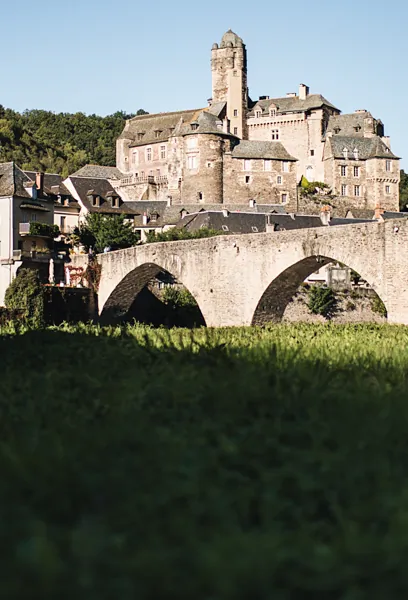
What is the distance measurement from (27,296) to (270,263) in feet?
45.8

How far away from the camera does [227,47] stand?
277 ft

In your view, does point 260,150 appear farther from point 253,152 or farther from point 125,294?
point 125,294

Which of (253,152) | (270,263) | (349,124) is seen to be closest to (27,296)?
(270,263)

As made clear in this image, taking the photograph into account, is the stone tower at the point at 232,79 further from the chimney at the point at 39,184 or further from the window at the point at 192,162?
the chimney at the point at 39,184

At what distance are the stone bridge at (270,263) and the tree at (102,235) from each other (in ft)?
54.4

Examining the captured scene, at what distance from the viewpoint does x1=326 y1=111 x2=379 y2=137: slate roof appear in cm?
8219

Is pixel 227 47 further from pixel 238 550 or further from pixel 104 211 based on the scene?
pixel 238 550

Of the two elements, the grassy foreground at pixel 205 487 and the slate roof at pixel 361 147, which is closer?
the grassy foreground at pixel 205 487

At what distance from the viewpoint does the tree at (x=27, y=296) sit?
39.7 meters

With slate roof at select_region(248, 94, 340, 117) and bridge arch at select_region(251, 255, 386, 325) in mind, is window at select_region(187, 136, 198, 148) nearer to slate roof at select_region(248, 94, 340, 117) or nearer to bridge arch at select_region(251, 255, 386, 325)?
slate roof at select_region(248, 94, 340, 117)

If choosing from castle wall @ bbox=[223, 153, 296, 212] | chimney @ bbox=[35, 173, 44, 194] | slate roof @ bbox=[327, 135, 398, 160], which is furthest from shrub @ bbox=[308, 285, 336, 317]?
slate roof @ bbox=[327, 135, 398, 160]

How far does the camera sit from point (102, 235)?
55094mm

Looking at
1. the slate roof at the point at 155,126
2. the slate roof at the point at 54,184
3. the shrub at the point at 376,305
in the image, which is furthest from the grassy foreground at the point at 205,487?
the slate roof at the point at 155,126

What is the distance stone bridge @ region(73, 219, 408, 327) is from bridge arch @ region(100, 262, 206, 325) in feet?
3.16
